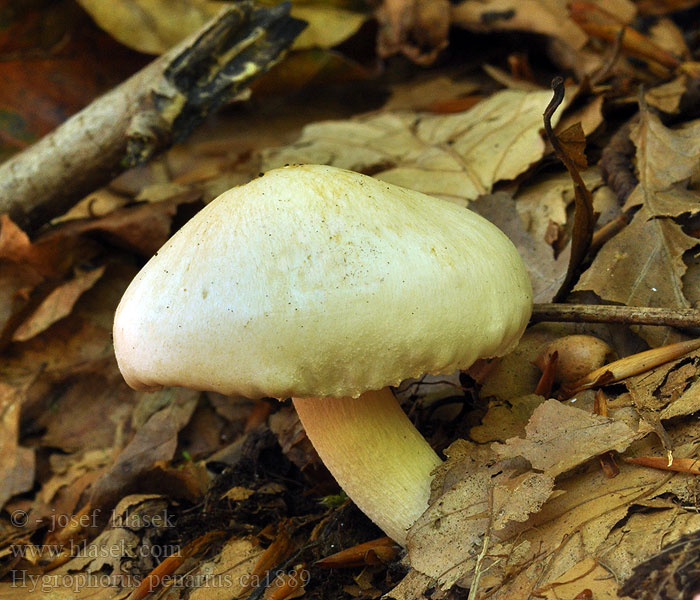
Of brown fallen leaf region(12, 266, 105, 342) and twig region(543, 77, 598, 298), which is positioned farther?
brown fallen leaf region(12, 266, 105, 342)

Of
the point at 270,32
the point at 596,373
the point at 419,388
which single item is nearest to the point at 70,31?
the point at 270,32

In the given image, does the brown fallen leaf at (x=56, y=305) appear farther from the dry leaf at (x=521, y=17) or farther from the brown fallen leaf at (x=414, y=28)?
the dry leaf at (x=521, y=17)

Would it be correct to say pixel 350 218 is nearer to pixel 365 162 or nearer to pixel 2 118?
pixel 365 162

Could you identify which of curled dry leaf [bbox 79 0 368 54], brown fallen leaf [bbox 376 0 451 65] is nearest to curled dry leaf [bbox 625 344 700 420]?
brown fallen leaf [bbox 376 0 451 65]

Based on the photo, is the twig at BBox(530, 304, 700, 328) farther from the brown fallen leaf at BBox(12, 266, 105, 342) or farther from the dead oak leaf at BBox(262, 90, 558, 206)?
the brown fallen leaf at BBox(12, 266, 105, 342)

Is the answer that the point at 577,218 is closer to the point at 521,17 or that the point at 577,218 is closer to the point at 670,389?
the point at 670,389

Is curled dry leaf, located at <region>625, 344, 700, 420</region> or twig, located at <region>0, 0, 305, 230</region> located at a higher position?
twig, located at <region>0, 0, 305, 230</region>
